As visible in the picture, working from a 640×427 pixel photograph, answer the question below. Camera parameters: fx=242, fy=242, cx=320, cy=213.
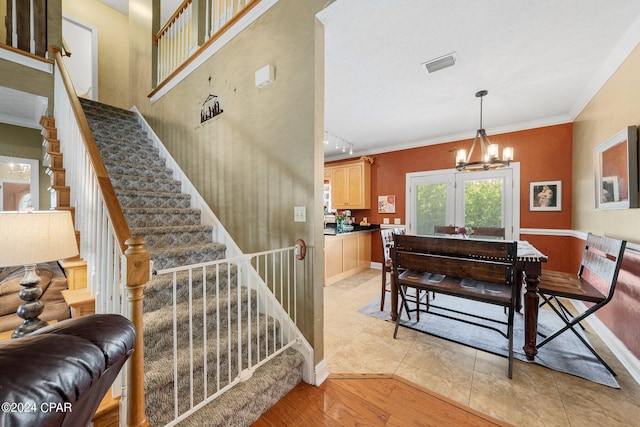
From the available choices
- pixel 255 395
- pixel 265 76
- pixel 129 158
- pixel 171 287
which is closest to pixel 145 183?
pixel 129 158

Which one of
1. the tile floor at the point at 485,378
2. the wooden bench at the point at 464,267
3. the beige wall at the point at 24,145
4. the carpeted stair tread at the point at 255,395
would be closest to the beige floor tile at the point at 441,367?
the tile floor at the point at 485,378

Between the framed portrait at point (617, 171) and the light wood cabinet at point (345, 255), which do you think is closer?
the framed portrait at point (617, 171)

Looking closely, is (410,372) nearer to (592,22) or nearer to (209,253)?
(209,253)

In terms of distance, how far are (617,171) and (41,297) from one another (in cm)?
503

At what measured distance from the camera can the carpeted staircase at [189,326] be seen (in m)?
1.33

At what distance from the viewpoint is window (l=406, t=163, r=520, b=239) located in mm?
3920

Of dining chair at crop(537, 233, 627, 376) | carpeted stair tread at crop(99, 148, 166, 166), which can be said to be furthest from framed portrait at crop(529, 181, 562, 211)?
carpeted stair tread at crop(99, 148, 166, 166)

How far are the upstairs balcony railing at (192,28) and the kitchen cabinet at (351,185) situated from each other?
347 centimetres

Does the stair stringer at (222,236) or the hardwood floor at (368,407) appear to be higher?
the stair stringer at (222,236)

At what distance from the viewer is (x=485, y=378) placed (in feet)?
5.97

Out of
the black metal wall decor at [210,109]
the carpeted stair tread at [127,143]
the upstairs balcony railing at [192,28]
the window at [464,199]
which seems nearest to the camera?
the upstairs balcony railing at [192,28]

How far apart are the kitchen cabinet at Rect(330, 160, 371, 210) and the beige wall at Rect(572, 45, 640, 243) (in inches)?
127

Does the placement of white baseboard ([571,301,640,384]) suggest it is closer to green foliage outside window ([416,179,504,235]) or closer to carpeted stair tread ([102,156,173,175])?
green foliage outside window ([416,179,504,235])

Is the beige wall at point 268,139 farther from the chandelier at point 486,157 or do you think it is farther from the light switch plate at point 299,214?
the chandelier at point 486,157
